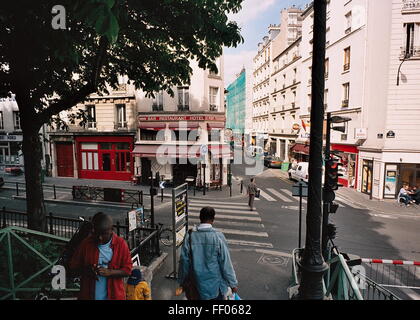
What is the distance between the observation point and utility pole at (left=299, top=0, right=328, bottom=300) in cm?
383

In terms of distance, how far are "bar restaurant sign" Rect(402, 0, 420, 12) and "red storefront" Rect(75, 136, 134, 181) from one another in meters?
21.0

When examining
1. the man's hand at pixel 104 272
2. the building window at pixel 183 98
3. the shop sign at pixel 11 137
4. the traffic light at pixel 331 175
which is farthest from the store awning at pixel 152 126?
the man's hand at pixel 104 272

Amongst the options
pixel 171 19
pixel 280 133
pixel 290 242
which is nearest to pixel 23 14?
pixel 171 19

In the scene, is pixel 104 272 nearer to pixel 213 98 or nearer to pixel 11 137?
pixel 213 98

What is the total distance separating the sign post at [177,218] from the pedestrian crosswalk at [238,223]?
302cm

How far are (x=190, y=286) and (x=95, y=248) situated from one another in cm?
139

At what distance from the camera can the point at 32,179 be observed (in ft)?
21.5

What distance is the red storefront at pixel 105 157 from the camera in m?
20.8

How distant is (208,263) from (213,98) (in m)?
17.5

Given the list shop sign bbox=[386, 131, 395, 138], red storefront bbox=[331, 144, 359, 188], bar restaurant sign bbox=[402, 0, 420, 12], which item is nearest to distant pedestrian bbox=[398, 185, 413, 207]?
shop sign bbox=[386, 131, 395, 138]

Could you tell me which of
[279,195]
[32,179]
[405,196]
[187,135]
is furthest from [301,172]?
[32,179]

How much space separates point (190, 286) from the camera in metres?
3.39
